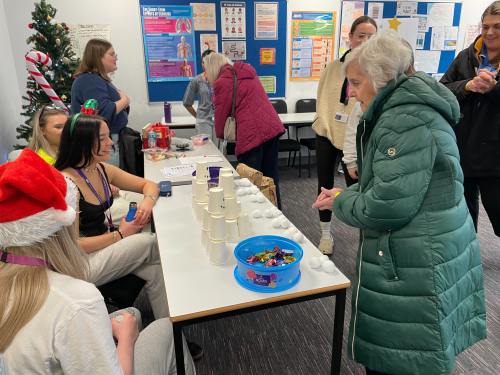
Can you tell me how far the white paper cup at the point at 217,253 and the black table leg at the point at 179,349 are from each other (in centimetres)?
28

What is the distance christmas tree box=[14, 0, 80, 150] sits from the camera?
338 cm

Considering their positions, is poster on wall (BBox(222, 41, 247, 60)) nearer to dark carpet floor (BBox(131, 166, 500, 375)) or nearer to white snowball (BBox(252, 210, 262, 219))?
dark carpet floor (BBox(131, 166, 500, 375))

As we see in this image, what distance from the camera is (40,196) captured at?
79 centimetres

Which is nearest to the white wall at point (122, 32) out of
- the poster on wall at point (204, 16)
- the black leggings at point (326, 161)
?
the poster on wall at point (204, 16)

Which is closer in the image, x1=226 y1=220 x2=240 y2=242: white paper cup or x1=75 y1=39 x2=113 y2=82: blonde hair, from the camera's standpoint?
x1=226 y1=220 x2=240 y2=242: white paper cup

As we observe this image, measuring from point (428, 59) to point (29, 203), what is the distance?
5.89m

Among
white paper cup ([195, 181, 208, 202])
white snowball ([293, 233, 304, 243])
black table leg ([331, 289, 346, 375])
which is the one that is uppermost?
white paper cup ([195, 181, 208, 202])

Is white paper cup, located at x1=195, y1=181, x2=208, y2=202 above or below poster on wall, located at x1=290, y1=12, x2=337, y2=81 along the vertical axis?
below

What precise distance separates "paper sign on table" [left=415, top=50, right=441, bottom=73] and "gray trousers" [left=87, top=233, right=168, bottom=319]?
515 centimetres

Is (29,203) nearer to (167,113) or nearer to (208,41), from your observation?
(167,113)

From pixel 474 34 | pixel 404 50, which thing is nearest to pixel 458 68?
pixel 404 50

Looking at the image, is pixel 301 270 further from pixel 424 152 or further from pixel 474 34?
pixel 474 34

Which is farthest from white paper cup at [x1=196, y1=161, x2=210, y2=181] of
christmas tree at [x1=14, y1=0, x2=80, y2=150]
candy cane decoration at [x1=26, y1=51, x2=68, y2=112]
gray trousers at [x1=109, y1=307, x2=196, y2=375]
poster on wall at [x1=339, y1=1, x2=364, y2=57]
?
poster on wall at [x1=339, y1=1, x2=364, y2=57]

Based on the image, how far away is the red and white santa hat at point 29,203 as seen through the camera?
76 cm
